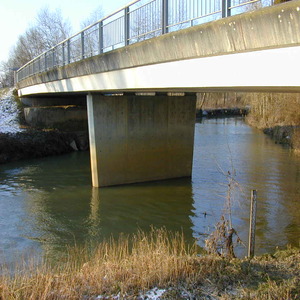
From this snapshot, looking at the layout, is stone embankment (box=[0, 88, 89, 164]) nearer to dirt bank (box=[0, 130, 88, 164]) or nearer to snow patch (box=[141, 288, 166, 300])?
dirt bank (box=[0, 130, 88, 164])

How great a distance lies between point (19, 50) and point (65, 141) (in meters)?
44.9

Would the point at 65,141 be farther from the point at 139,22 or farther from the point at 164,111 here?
the point at 139,22

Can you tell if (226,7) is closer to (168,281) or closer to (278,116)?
(168,281)

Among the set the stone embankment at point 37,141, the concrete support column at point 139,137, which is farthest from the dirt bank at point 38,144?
the concrete support column at point 139,137

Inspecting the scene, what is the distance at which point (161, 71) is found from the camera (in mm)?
9258

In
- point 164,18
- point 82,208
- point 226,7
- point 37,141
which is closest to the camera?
point 226,7

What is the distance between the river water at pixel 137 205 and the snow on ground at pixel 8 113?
32.4 ft

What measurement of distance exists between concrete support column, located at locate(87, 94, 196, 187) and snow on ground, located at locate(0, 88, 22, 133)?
14.6 m

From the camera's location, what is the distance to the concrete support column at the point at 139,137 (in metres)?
14.9

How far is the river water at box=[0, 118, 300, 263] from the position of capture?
373 inches

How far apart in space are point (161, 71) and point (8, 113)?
1060 inches

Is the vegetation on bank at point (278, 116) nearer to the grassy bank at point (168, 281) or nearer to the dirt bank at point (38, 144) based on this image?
the dirt bank at point (38, 144)

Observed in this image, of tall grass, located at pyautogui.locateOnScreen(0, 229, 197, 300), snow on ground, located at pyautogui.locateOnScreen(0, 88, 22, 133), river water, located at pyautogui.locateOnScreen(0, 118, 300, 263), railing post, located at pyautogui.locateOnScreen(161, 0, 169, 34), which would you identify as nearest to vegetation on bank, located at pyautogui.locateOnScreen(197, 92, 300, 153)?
river water, located at pyautogui.locateOnScreen(0, 118, 300, 263)

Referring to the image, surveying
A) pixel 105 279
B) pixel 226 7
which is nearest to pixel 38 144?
pixel 226 7
